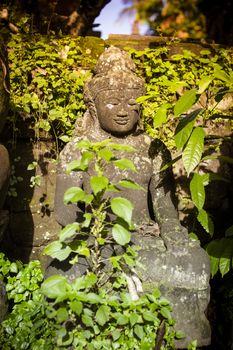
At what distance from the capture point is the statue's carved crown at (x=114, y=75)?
7.80ft

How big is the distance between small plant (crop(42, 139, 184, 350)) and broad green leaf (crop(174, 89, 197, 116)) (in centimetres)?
37

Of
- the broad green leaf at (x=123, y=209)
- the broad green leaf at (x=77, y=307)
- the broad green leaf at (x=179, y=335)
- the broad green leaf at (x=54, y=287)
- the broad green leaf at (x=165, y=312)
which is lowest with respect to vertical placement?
the broad green leaf at (x=179, y=335)

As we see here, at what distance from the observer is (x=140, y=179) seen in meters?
2.44

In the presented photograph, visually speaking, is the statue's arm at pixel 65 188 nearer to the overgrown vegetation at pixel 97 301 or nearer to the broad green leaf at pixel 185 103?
the overgrown vegetation at pixel 97 301

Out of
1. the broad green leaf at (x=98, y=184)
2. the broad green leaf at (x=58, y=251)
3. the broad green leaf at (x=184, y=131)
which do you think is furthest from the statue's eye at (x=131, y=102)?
the broad green leaf at (x=58, y=251)

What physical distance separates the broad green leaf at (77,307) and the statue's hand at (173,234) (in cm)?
63

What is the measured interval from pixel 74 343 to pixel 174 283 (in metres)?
0.57

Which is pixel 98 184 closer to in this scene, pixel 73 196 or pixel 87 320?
pixel 73 196

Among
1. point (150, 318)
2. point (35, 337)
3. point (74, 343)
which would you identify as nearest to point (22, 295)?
point (35, 337)

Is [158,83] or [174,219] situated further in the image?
[158,83]

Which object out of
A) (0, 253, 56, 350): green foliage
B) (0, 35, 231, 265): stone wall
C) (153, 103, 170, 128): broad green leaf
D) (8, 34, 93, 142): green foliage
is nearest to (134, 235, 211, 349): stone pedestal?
(0, 253, 56, 350): green foliage

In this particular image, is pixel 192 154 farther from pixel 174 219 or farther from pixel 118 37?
pixel 118 37

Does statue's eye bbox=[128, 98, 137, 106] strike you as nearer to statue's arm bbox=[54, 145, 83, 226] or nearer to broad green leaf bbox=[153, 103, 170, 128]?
broad green leaf bbox=[153, 103, 170, 128]

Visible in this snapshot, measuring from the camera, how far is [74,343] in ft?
5.81
